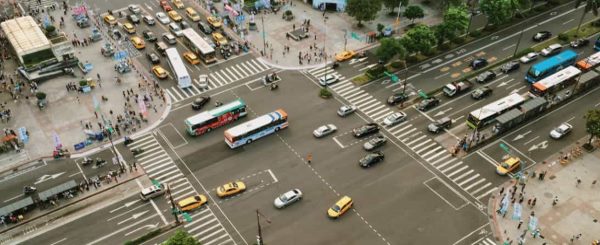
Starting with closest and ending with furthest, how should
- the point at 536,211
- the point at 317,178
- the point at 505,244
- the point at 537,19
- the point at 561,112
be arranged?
the point at 505,244 → the point at 536,211 → the point at 317,178 → the point at 561,112 → the point at 537,19

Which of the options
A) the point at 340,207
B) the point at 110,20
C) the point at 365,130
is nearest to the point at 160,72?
the point at 110,20

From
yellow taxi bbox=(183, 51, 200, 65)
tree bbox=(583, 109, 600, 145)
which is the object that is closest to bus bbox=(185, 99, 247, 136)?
yellow taxi bbox=(183, 51, 200, 65)

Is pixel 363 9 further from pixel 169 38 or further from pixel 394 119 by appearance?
pixel 169 38

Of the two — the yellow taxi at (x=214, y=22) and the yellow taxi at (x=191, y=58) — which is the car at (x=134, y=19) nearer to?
the yellow taxi at (x=214, y=22)

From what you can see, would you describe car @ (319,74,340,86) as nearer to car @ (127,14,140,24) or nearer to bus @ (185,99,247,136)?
bus @ (185,99,247,136)

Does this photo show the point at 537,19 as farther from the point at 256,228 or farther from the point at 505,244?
the point at 256,228

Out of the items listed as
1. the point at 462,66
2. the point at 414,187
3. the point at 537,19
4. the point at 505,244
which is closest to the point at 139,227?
the point at 414,187

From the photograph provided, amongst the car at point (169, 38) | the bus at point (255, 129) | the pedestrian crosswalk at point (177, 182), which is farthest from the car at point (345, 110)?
the car at point (169, 38)
